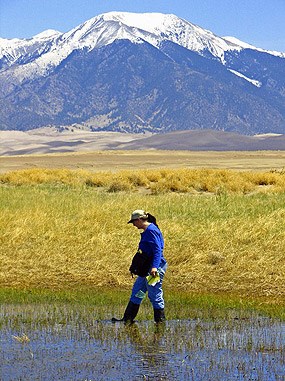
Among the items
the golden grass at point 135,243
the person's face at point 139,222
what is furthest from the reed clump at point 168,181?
the person's face at point 139,222

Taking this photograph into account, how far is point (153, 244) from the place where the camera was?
12289 mm

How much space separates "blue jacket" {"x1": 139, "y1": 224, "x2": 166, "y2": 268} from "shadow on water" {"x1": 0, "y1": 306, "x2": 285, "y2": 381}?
100 cm

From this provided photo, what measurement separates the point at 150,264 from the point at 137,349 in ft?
5.06

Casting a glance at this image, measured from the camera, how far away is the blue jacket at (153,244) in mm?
12281

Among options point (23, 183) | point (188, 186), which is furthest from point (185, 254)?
point (23, 183)

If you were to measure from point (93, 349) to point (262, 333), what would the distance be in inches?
95.0

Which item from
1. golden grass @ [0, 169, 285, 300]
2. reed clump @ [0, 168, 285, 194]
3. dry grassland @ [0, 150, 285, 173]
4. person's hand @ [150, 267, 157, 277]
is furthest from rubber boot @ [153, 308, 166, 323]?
dry grassland @ [0, 150, 285, 173]

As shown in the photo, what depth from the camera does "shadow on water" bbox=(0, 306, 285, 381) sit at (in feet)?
33.0

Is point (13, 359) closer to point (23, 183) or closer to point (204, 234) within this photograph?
point (204, 234)

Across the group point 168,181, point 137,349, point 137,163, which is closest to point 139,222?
point 137,349

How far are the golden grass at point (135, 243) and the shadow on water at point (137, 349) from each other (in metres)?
3.23

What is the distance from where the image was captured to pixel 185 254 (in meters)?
18.0

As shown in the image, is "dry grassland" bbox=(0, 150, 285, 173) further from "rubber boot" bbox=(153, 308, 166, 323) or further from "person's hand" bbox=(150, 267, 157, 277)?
"person's hand" bbox=(150, 267, 157, 277)

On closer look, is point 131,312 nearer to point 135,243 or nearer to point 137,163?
point 135,243
